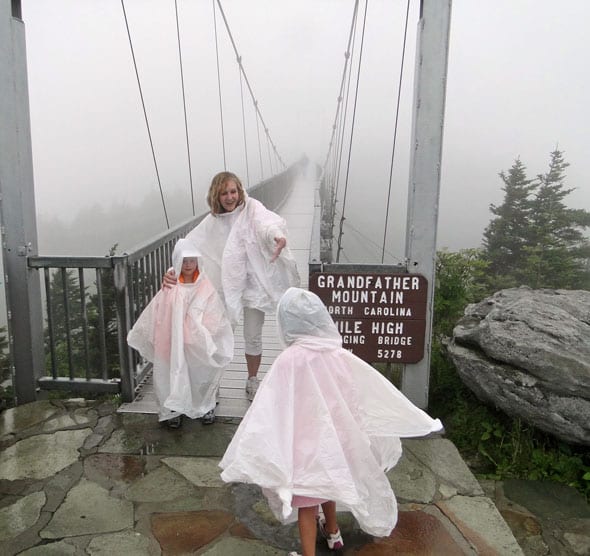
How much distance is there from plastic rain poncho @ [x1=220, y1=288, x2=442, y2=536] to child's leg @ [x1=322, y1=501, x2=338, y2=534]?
16 cm

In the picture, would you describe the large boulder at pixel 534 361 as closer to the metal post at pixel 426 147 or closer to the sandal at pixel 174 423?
the metal post at pixel 426 147

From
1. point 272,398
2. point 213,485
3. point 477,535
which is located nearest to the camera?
point 272,398

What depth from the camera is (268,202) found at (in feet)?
45.9

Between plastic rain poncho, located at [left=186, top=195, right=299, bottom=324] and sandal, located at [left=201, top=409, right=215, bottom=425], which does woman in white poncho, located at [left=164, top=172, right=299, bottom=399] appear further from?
sandal, located at [left=201, top=409, right=215, bottom=425]

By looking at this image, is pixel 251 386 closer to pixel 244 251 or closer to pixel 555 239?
pixel 244 251

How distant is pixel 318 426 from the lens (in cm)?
217

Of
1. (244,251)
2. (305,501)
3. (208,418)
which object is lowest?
(208,418)

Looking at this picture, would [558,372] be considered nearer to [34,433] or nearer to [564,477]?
[564,477]

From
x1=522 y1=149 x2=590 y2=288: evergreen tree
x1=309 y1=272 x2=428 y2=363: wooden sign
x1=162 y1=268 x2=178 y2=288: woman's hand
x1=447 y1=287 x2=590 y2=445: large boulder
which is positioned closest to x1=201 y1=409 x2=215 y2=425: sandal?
x1=162 y1=268 x2=178 y2=288: woman's hand

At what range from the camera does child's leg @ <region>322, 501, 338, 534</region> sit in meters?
2.38

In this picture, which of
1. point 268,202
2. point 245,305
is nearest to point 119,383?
point 245,305

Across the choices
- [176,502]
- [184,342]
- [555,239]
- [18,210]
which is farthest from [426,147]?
[555,239]

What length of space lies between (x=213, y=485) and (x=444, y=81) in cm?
276

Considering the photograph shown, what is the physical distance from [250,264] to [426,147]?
4.50 ft
